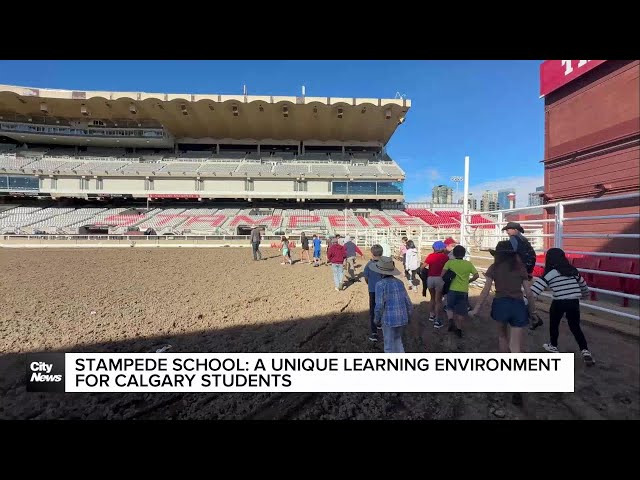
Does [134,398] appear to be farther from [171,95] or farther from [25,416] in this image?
[171,95]

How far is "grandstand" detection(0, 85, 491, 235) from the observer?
25500 mm

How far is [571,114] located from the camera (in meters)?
4.62

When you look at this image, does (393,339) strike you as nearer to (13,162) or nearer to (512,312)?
(512,312)

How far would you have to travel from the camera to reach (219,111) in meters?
26.8

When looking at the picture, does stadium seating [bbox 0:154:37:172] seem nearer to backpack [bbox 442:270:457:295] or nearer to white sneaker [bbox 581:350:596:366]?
backpack [bbox 442:270:457:295]

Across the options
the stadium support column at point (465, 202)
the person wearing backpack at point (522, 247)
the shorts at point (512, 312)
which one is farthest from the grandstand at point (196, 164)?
the shorts at point (512, 312)

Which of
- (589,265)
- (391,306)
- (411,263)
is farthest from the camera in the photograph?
(411,263)

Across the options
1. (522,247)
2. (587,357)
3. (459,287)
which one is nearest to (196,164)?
(459,287)

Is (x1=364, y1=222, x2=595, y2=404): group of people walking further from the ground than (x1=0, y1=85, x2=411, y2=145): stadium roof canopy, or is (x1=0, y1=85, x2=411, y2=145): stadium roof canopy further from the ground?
(x1=0, y1=85, x2=411, y2=145): stadium roof canopy

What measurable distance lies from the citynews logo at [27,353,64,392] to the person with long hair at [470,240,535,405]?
420cm

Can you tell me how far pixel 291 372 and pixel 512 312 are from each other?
2.15m

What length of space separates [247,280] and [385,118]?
26.9m

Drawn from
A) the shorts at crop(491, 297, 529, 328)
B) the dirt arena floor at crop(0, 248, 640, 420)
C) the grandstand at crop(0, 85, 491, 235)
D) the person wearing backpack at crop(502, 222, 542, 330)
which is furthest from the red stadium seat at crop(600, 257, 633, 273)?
the grandstand at crop(0, 85, 491, 235)
